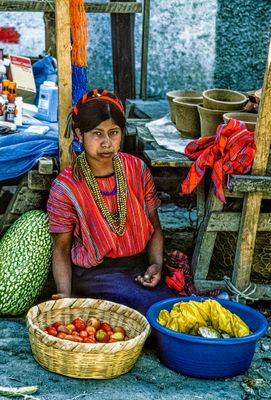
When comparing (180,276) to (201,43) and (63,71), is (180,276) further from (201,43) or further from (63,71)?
(201,43)

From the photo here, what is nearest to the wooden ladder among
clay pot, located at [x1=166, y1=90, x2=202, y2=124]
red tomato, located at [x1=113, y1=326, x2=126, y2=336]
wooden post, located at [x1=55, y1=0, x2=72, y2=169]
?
red tomato, located at [x1=113, y1=326, x2=126, y2=336]

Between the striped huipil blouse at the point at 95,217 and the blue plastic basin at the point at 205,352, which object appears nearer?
the blue plastic basin at the point at 205,352

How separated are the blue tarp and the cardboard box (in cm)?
126

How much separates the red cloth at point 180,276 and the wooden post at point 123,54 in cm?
316

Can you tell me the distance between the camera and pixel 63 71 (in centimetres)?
426

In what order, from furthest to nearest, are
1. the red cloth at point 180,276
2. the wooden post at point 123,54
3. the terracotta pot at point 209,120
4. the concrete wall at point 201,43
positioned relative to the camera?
the concrete wall at point 201,43
the wooden post at point 123,54
the terracotta pot at point 209,120
the red cloth at point 180,276

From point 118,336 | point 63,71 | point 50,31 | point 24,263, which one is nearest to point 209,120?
point 63,71

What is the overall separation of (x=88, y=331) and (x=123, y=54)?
4.11m

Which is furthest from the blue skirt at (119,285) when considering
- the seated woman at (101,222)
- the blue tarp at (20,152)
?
the blue tarp at (20,152)

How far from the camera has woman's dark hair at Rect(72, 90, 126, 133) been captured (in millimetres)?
3943

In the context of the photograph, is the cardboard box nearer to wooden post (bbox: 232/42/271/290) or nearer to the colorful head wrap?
the colorful head wrap

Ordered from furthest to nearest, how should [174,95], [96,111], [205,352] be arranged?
[174,95], [96,111], [205,352]

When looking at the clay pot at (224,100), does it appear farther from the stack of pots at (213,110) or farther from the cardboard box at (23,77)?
the cardboard box at (23,77)

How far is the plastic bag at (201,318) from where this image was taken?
3.68 meters
